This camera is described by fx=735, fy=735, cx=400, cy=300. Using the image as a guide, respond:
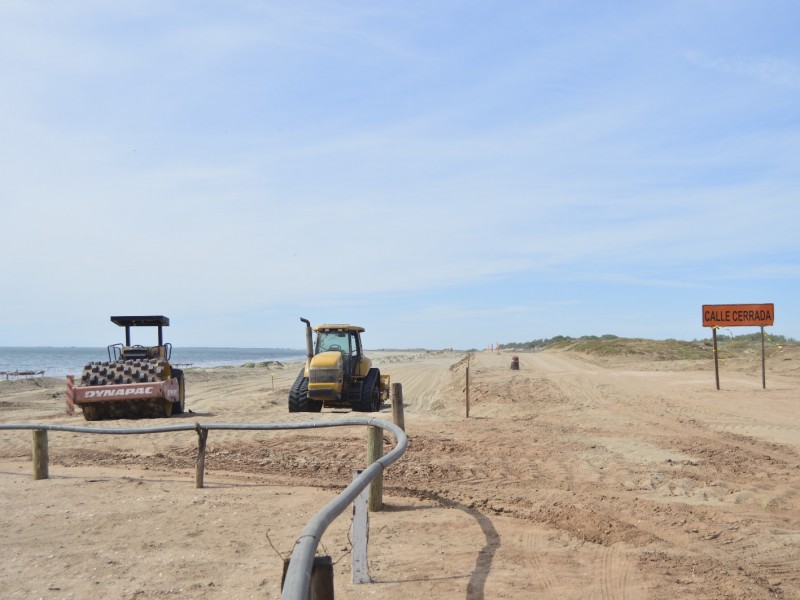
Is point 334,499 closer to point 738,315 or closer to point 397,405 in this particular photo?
point 397,405

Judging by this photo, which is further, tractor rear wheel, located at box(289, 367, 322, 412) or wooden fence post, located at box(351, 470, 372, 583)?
tractor rear wheel, located at box(289, 367, 322, 412)

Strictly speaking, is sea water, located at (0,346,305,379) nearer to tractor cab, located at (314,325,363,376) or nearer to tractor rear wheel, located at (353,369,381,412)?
A: tractor cab, located at (314,325,363,376)

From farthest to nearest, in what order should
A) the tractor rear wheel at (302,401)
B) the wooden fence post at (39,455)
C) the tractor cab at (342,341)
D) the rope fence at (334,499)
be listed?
1. the tractor cab at (342,341)
2. the tractor rear wheel at (302,401)
3. the wooden fence post at (39,455)
4. the rope fence at (334,499)

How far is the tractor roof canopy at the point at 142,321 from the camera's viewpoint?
57.2ft

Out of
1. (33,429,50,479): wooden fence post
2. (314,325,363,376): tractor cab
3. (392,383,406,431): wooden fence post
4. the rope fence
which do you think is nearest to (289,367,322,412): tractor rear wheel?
(314,325,363,376): tractor cab

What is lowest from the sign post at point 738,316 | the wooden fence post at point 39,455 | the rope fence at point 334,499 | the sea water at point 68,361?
the sea water at point 68,361

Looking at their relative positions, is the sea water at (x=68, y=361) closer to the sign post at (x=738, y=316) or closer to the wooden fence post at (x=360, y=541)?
the sign post at (x=738, y=316)

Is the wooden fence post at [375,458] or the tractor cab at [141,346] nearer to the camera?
the wooden fence post at [375,458]

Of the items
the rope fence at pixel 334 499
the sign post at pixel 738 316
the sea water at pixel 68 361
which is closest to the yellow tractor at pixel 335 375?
the rope fence at pixel 334 499

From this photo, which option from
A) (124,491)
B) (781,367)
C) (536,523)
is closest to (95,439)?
(124,491)

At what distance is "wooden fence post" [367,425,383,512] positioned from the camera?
7070mm

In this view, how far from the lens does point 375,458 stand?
23.4 ft

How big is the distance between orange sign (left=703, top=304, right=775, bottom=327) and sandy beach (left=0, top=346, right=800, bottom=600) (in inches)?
224

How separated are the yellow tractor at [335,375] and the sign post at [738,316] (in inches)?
359
